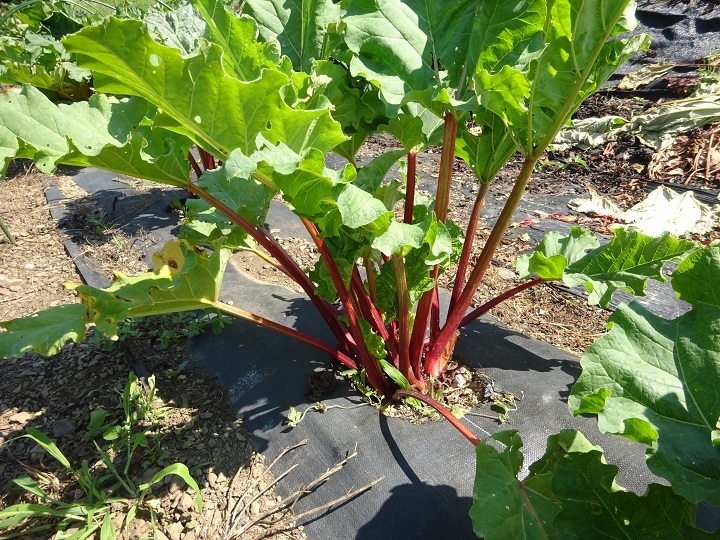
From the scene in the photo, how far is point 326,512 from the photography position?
1451 mm

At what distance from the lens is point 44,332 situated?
1.25 metres

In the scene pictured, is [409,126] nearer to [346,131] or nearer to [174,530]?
[346,131]

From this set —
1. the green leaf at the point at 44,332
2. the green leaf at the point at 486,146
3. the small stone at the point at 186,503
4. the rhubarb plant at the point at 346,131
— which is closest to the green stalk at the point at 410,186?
the rhubarb plant at the point at 346,131

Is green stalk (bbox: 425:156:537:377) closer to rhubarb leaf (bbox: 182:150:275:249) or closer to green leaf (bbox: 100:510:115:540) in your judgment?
rhubarb leaf (bbox: 182:150:275:249)

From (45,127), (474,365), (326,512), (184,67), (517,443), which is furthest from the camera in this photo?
(474,365)

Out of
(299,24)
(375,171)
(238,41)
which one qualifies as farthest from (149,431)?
(299,24)

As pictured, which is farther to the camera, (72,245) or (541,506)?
(72,245)

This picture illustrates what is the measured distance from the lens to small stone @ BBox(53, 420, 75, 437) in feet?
6.11

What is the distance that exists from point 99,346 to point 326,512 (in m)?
1.48

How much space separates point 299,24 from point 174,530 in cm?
162

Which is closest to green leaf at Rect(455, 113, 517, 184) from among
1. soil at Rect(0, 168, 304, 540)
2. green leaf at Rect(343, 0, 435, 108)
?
green leaf at Rect(343, 0, 435, 108)

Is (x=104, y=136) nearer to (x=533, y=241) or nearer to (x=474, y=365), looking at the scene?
(x=474, y=365)

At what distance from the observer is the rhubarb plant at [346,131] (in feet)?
3.30

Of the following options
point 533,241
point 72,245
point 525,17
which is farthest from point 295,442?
point 72,245
